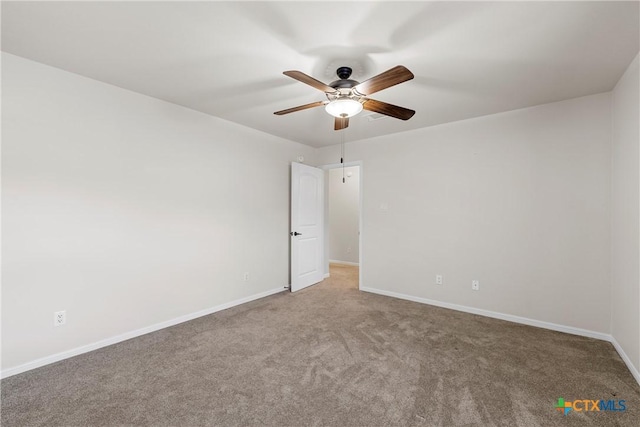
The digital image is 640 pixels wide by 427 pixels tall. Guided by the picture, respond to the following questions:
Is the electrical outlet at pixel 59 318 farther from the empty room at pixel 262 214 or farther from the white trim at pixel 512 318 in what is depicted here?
the white trim at pixel 512 318

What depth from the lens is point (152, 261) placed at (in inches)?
116

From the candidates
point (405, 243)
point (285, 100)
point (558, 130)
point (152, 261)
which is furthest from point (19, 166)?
point (558, 130)

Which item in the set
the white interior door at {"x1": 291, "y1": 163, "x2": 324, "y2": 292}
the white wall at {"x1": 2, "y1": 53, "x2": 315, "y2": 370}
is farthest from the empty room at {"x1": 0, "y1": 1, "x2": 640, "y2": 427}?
the white interior door at {"x1": 291, "y1": 163, "x2": 324, "y2": 292}

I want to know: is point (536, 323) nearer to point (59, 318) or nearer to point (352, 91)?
point (352, 91)

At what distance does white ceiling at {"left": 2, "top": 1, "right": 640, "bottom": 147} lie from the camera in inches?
65.3

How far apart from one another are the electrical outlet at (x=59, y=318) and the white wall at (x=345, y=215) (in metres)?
5.22

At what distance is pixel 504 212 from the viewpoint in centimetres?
329

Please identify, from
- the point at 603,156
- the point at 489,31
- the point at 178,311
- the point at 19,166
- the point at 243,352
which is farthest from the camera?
the point at 178,311

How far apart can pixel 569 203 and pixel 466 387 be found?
2322 mm

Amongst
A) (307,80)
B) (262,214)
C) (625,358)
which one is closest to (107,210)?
(262,214)

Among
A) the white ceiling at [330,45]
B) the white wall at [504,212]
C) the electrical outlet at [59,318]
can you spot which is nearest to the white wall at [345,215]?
the white wall at [504,212]

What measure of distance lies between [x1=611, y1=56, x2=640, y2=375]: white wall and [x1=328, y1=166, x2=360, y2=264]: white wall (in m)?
4.43

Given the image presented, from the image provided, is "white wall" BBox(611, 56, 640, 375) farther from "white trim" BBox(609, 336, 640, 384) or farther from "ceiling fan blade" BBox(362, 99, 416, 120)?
"ceiling fan blade" BBox(362, 99, 416, 120)

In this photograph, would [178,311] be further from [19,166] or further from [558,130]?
[558,130]
